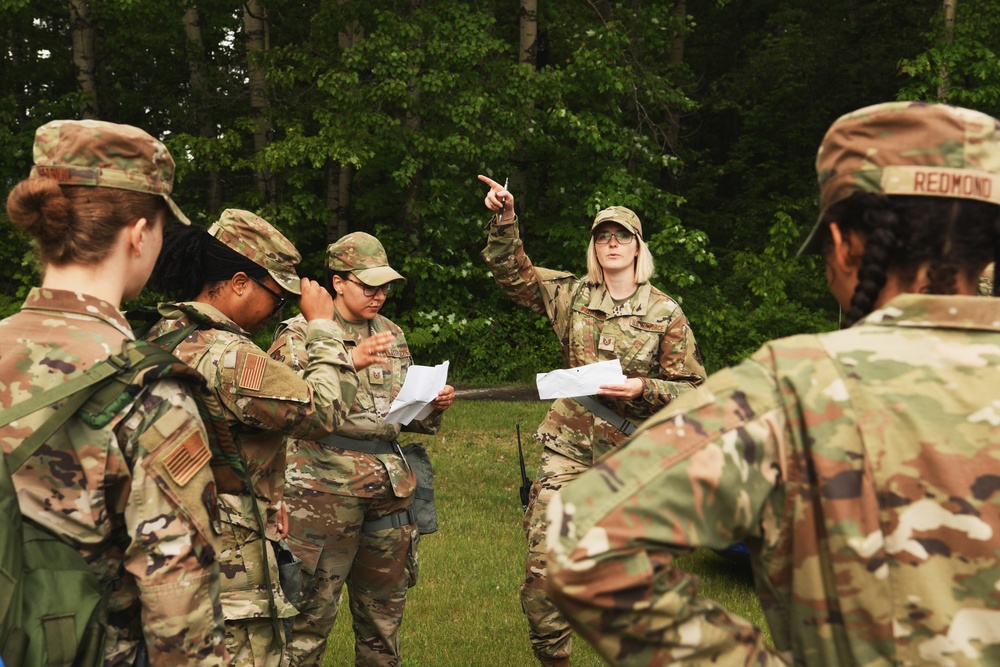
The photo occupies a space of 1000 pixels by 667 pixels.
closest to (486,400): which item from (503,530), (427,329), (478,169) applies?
(427,329)

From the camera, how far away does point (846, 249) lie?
1.81m

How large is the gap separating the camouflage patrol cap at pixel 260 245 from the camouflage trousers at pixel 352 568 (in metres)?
1.40

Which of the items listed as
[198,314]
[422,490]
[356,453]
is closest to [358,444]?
[356,453]

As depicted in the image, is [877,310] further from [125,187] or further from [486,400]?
[486,400]

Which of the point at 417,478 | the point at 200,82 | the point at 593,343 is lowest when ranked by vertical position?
the point at 417,478

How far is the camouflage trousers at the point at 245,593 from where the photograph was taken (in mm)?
3213

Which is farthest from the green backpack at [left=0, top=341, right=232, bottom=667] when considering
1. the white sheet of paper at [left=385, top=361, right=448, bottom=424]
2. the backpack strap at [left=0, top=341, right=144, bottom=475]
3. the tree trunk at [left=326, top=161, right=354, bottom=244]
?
the tree trunk at [left=326, top=161, right=354, bottom=244]

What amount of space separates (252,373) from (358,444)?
Answer: 5.26 ft

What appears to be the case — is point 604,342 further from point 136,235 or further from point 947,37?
point 947,37

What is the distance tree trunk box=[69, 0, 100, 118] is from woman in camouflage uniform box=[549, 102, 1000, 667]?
56.8 ft

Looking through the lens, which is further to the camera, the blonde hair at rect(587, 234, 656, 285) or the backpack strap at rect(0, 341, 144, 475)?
the blonde hair at rect(587, 234, 656, 285)

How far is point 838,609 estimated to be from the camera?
5.44 ft

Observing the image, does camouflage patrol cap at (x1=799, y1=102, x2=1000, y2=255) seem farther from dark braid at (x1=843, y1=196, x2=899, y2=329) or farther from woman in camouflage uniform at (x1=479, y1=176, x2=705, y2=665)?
woman in camouflage uniform at (x1=479, y1=176, x2=705, y2=665)

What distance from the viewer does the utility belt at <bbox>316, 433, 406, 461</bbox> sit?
4688mm
